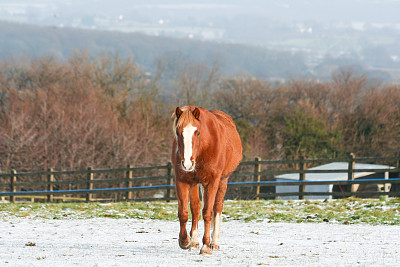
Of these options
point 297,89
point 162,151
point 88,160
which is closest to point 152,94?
point 162,151

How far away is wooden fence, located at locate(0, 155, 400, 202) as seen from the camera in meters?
18.0

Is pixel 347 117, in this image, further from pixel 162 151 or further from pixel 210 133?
pixel 210 133

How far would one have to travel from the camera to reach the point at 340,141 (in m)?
50.8

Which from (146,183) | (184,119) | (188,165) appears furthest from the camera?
(146,183)

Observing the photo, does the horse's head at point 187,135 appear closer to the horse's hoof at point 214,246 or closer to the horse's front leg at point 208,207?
the horse's front leg at point 208,207

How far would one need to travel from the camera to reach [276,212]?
1389 cm

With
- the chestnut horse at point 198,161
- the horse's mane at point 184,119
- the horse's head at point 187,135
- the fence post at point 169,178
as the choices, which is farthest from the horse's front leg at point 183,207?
the fence post at point 169,178

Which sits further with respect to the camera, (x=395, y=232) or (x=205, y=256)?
(x=395, y=232)

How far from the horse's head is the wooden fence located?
980 cm

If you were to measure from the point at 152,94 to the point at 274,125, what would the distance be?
1167 centimetres

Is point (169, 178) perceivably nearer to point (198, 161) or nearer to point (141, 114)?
point (198, 161)

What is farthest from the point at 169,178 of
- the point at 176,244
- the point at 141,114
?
the point at 141,114

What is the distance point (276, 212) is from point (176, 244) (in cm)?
505

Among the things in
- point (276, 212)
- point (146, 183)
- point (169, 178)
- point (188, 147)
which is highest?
point (188, 147)
